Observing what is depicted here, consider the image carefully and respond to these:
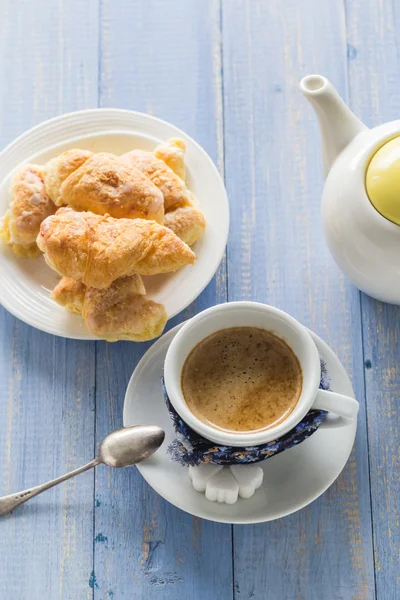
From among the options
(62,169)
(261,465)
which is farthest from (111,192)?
(261,465)

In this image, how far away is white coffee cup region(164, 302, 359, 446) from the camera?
105 cm

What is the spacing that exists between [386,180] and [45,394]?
0.66 meters

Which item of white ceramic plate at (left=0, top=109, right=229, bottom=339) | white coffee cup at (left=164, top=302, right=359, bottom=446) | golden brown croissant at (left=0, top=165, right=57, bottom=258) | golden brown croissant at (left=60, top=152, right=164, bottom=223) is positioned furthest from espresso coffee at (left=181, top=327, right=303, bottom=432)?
golden brown croissant at (left=0, top=165, right=57, bottom=258)

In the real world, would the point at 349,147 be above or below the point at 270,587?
above

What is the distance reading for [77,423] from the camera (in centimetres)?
131

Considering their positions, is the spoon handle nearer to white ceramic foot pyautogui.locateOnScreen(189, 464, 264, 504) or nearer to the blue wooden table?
the blue wooden table

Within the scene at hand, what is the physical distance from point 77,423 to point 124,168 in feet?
1.40

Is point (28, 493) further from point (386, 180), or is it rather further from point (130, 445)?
A: point (386, 180)

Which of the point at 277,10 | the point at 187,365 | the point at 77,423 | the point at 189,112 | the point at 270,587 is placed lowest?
the point at 270,587

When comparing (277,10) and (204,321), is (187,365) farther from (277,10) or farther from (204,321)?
(277,10)

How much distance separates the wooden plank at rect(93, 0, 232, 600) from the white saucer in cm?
10

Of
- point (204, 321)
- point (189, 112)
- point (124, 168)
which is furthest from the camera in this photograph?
point (189, 112)

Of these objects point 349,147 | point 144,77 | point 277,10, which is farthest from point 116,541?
point 277,10

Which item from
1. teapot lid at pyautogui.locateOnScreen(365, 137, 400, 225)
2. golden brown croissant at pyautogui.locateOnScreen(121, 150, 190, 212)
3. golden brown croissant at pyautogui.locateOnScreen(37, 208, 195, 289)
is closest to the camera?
teapot lid at pyautogui.locateOnScreen(365, 137, 400, 225)
